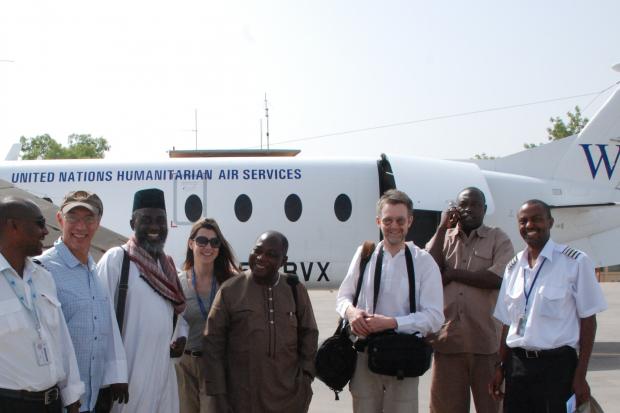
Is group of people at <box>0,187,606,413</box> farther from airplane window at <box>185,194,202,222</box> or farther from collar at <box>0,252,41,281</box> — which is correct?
airplane window at <box>185,194,202,222</box>

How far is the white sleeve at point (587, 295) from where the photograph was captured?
492cm

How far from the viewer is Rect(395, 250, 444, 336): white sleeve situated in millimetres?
5090

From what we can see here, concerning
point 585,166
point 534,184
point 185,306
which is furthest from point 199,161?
point 185,306

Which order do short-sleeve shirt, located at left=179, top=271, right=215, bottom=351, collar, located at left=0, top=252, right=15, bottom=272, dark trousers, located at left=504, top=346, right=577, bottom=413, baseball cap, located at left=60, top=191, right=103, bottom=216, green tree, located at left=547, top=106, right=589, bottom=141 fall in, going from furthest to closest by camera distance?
green tree, located at left=547, top=106, right=589, bottom=141 < short-sleeve shirt, located at left=179, top=271, right=215, bottom=351 < dark trousers, located at left=504, top=346, right=577, bottom=413 < baseball cap, located at left=60, top=191, right=103, bottom=216 < collar, located at left=0, top=252, right=15, bottom=272

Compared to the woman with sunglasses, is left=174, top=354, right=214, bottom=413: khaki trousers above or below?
below

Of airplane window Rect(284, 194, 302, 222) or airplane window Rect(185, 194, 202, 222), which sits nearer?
airplane window Rect(284, 194, 302, 222)

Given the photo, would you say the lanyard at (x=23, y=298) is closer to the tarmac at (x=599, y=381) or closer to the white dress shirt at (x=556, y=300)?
the white dress shirt at (x=556, y=300)

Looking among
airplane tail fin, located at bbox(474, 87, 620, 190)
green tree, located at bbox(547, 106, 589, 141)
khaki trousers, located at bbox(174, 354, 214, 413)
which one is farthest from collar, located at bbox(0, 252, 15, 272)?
green tree, located at bbox(547, 106, 589, 141)

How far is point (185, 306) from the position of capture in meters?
5.24

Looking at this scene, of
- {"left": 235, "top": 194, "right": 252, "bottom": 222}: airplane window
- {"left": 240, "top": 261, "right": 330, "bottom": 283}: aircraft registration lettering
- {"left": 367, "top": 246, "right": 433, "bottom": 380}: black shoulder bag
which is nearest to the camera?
{"left": 367, "top": 246, "right": 433, "bottom": 380}: black shoulder bag

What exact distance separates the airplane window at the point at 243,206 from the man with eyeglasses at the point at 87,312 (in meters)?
8.42

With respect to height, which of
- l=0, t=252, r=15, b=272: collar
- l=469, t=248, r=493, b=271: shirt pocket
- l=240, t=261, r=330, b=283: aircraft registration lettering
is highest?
l=0, t=252, r=15, b=272: collar

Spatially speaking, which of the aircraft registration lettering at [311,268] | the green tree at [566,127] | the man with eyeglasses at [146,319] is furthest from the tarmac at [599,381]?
the green tree at [566,127]

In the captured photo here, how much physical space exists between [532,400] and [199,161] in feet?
30.6
